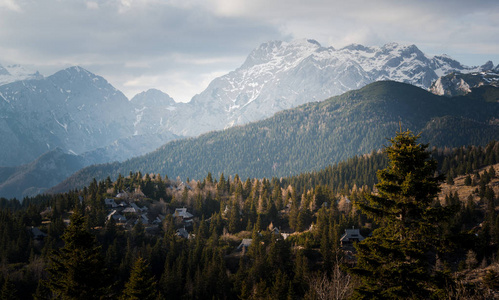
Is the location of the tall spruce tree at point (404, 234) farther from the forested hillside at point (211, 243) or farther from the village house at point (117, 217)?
the village house at point (117, 217)

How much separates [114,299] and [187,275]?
4694 centimetres

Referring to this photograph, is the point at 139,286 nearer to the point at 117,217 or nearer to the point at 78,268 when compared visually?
the point at 78,268

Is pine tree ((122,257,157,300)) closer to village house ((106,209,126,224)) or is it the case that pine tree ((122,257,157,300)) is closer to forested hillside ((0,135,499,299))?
→ forested hillside ((0,135,499,299))

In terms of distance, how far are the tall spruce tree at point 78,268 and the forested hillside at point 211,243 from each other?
84mm

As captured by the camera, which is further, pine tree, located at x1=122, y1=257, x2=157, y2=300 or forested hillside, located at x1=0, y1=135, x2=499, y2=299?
pine tree, located at x1=122, y1=257, x2=157, y2=300

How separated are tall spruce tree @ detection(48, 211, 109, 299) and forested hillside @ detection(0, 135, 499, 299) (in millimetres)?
84

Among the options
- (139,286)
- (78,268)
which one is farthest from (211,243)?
(78,268)

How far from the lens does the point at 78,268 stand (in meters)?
30.5

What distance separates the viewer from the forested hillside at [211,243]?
113 feet

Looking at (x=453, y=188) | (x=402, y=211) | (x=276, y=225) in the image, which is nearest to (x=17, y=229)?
(x=276, y=225)

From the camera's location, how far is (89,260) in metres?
30.9

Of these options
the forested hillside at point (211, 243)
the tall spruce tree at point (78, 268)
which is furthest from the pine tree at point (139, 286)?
the tall spruce tree at point (78, 268)

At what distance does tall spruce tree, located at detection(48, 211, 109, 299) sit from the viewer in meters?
30.4

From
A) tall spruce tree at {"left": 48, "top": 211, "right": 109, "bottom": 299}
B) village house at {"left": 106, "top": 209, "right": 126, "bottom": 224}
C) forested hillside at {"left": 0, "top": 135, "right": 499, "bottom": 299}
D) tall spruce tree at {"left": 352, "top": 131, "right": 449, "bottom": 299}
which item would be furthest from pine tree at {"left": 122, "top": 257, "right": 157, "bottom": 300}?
village house at {"left": 106, "top": 209, "right": 126, "bottom": 224}
